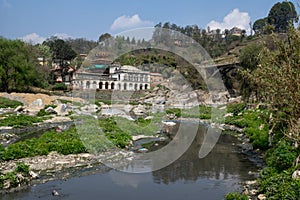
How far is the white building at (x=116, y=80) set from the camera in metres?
61.8

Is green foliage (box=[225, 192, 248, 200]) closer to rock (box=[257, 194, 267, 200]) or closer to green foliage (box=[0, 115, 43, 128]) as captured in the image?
rock (box=[257, 194, 267, 200])

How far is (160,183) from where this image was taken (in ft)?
44.0

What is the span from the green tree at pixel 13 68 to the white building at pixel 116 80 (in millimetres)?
11913

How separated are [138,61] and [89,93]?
63.8ft

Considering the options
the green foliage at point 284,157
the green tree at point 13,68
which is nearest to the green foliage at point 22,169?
the green foliage at point 284,157

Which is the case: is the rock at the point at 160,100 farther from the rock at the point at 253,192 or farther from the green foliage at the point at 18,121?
the rock at the point at 253,192

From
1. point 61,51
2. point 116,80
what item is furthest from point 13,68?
point 61,51

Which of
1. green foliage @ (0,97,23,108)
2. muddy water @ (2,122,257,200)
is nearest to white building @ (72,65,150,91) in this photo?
green foliage @ (0,97,23,108)

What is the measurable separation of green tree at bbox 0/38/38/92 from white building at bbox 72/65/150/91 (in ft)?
39.1

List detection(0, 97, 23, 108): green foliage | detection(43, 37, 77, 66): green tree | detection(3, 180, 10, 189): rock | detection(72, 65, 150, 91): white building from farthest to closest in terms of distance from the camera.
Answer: detection(43, 37, 77, 66): green tree, detection(72, 65, 150, 91): white building, detection(0, 97, 23, 108): green foliage, detection(3, 180, 10, 189): rock

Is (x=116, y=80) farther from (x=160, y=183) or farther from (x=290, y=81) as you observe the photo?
(x=290, y=81)

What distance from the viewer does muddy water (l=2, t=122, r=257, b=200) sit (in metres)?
11.7

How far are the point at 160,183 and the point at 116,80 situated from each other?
50883 millimetres

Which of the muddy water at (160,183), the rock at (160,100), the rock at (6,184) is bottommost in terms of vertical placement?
the muddy water at (160,183)
